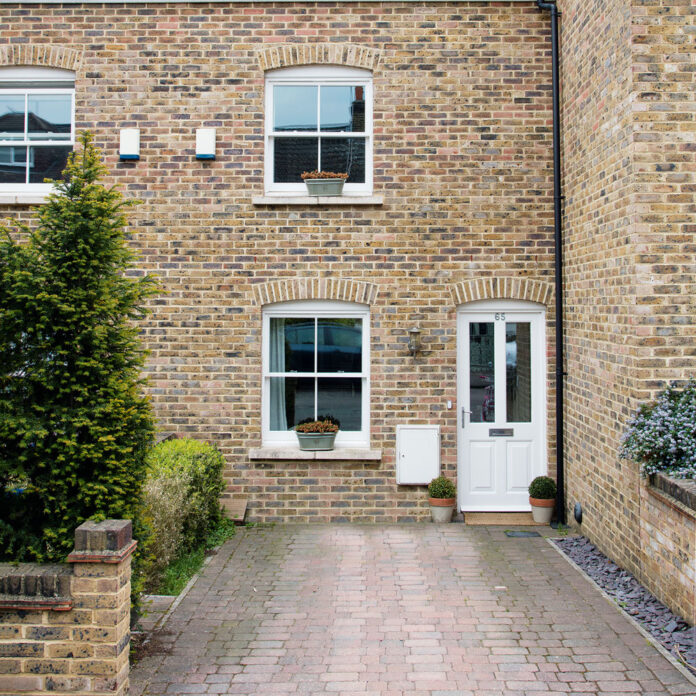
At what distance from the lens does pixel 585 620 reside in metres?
5.79

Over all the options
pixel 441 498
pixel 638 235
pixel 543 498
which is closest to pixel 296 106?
pixel 638 235

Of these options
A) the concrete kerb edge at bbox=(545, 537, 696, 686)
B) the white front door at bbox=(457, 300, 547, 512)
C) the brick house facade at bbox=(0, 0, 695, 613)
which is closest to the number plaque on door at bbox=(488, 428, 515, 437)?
the white front door at bbox=(457, 300, 547, 512)

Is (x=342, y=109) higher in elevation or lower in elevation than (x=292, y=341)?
higher

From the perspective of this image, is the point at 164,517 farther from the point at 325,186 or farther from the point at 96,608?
the point at 325,186

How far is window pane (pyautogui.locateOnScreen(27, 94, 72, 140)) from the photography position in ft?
29.5

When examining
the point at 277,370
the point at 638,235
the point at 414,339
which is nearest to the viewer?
the point at 638,235

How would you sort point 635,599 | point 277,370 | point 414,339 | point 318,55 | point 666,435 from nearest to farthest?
point 666,435, point 635,599, point 414,339, point 318,55, point 277,370

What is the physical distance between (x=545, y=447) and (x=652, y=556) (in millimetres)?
2717

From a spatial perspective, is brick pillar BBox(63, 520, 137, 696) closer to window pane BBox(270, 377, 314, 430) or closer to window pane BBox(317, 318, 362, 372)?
window pane BBox(270, 377, 314, 430)

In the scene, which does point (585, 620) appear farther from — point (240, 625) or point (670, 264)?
point (670, 264)

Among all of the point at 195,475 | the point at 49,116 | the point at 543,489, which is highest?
the point at 49,116

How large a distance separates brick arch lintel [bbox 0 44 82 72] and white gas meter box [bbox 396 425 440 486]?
6332 millimetres

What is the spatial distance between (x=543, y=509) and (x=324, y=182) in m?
4.84

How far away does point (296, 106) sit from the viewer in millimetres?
8945
